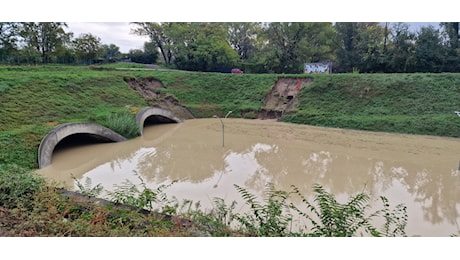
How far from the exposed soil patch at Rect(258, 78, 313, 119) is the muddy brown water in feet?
14.2

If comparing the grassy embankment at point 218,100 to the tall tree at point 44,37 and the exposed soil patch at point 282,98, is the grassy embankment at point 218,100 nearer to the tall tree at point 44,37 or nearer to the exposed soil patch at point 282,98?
the exposed soil patch at point 282,98

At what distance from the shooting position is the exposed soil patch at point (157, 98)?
22172mm

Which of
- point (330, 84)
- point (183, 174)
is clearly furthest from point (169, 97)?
point (183, 174)

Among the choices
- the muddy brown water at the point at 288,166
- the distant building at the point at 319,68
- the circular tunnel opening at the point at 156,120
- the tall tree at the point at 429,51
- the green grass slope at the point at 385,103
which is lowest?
the muddy brown water at the point at 288,166

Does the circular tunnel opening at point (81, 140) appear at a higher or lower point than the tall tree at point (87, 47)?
lower

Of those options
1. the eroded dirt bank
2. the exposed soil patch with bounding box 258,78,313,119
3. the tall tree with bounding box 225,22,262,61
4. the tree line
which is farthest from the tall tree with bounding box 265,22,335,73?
the tall tree with bounding box 225,22,262,61

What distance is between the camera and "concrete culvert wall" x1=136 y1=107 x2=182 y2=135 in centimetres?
1769

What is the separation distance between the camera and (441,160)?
40.9ft

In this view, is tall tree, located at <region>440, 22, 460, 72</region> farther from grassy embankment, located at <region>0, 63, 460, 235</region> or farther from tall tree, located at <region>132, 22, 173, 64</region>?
tall tree, located at <region>132, 22, 173, 64</region>

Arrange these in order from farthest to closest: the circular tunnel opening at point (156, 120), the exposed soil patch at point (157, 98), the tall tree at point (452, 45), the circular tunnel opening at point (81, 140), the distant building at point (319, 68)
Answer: the distant building at point (319, 68), the tall tree at point (452, 45), the exposed soil patch at point (157, 98), the circular tunnel opening at point (156, 120), the circular tunnel opening at point (81, 140)

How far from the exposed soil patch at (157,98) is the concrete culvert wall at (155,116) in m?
1.38

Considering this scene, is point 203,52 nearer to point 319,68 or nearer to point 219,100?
point 219,100

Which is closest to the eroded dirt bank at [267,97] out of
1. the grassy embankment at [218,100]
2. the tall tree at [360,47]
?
the grassy embankment at [218,100]

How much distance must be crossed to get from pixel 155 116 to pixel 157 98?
102 inches
